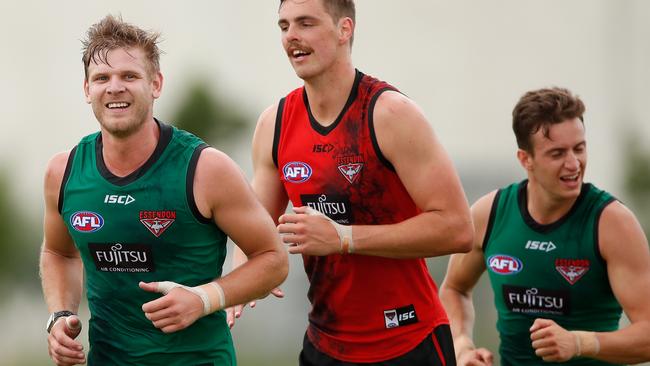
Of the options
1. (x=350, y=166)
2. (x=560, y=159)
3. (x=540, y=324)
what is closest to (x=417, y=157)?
(x=350, y=166)

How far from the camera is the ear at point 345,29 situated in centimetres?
607

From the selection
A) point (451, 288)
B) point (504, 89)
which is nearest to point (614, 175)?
point (504, 89)

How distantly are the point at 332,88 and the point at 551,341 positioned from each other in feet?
5.27

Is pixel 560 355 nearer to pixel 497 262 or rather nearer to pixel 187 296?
pixel 497 262

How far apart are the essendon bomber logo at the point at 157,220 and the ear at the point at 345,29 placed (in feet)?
4.03

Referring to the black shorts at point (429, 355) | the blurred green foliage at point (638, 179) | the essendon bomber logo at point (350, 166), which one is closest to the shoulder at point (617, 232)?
the black shorts at point (429, 355)

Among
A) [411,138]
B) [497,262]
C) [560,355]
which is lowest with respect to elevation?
[560,355]

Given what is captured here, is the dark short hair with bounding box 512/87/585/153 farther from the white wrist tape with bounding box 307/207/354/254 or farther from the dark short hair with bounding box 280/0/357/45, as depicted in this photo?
the white wrist tape with bounding box 307/207/354/254

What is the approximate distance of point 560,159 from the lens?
6.77 metres

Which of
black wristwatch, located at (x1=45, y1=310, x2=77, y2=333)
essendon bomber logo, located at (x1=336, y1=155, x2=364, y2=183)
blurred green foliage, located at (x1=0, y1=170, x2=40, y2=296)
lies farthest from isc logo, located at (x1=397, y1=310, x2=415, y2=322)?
blurred green foliage, located at (x1=0, y1=170, x2=40, y2=296)

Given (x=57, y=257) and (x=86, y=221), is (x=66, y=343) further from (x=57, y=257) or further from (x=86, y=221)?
(x=57, y=257)

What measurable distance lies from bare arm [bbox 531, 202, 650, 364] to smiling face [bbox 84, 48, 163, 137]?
7.20 feet

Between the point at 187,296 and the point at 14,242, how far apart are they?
47.3 ft

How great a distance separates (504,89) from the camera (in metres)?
24.4
